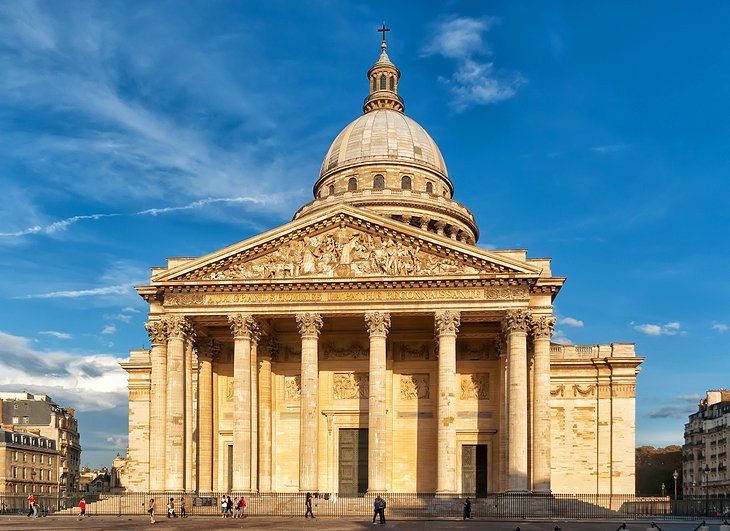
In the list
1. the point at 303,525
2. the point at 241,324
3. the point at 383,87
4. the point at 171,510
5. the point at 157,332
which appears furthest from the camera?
the point at 383,87

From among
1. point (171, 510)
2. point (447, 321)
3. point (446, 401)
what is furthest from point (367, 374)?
point (171, 510)

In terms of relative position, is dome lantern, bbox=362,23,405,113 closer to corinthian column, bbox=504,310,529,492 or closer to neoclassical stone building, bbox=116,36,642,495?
neoclassical stone building, bbox=116,36,642,495

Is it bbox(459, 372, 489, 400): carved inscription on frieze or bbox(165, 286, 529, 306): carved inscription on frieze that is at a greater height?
bbox(165, 286, 529, 306): carved inscription on frieze

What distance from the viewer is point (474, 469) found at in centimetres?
4756

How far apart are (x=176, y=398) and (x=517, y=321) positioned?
1880 cm

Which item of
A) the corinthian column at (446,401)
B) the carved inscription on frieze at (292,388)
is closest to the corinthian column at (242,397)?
the carved inscription on frieze at (292,388)

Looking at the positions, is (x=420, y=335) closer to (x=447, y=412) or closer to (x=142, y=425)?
(x=447, y=412)

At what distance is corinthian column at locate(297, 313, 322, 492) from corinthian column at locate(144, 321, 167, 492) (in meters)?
7.53

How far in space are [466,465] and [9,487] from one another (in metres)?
53.3

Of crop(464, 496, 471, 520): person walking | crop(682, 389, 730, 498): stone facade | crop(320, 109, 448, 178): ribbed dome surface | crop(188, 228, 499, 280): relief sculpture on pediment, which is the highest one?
crop(320, 109, 448, 178): ribbed dome surface

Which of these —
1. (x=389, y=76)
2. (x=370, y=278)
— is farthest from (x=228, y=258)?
(x=389, y=76)

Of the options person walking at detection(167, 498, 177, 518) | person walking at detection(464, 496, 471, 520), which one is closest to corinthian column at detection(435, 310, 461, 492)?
person walking at detection(464, 496, 471, 520)

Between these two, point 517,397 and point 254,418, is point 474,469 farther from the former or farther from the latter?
point 254,418

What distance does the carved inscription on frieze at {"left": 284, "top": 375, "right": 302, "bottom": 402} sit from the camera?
49125 mm
